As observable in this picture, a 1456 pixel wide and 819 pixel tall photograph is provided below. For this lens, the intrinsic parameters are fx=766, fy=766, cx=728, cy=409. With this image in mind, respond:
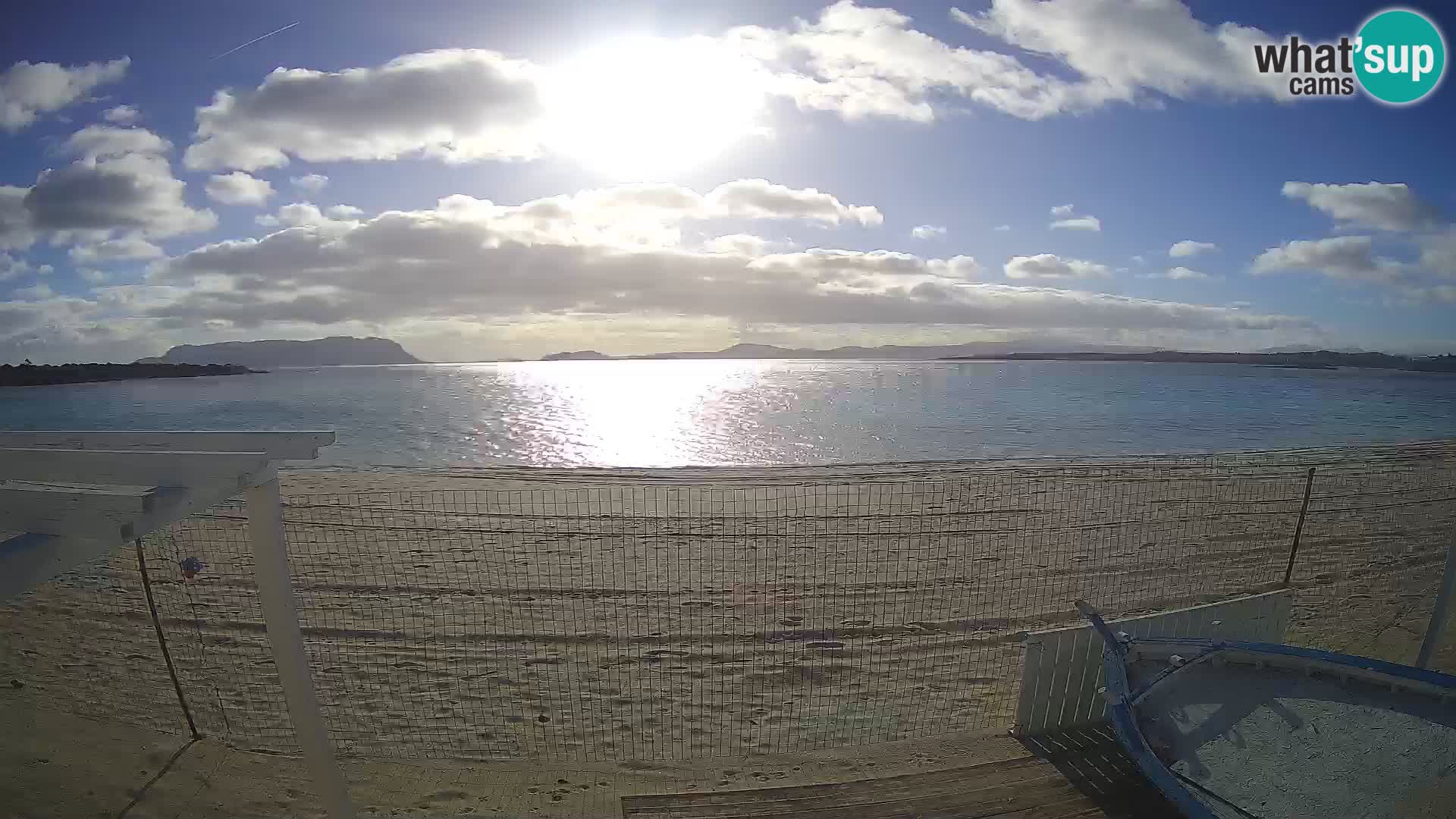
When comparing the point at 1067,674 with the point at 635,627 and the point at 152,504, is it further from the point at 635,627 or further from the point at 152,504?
the point at 152,504

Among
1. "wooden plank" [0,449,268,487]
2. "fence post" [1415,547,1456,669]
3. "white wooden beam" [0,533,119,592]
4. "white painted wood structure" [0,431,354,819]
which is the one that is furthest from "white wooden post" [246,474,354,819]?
"fence post" [1415,547,1456,669]

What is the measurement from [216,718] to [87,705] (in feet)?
3.76

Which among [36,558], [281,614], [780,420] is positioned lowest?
[780,420]

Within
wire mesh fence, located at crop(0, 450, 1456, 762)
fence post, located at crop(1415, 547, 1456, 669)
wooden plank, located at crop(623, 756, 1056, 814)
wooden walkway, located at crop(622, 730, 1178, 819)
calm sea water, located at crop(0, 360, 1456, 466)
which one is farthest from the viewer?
calm sea water, located at crop(0, 360, 1456, 466)

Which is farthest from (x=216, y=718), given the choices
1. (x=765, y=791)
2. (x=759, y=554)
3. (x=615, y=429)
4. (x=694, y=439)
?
(x=615, y=429)

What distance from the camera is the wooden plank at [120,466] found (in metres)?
2.60

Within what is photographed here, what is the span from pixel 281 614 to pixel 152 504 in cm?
104

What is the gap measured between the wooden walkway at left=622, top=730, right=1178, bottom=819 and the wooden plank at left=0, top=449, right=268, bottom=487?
286 centimetres

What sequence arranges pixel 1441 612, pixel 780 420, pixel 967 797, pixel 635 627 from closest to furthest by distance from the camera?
pixel 967 797 → pixel 1441 612 → pixel 635 627 → pixel 780 420

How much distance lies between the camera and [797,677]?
7031 mm

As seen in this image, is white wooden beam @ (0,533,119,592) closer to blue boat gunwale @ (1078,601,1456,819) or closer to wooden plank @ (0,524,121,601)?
wooden plank @ (0,524,121,601)

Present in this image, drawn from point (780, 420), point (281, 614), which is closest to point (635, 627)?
point (281, 614)

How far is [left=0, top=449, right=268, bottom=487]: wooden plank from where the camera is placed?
8.52 feet

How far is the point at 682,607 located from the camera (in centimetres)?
926
